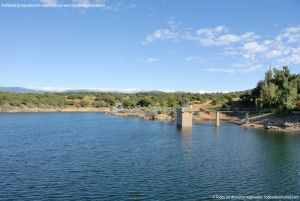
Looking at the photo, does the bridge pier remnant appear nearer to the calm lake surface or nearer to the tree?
A: the tree

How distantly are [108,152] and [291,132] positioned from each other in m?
66.6

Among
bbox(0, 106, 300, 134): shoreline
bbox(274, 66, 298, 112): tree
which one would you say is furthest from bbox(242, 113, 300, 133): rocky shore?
bbox(274, 66, 298, 112): tree

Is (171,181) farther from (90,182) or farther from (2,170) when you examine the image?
(2,170)

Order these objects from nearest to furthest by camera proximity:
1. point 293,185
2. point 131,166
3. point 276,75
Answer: point 293,185, point 131,166, point 276,75

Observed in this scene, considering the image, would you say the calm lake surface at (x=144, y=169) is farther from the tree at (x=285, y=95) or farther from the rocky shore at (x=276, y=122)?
the tree at (x=285, y=95)

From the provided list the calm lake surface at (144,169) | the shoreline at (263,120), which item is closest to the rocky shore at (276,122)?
the shoreline at (263,120)

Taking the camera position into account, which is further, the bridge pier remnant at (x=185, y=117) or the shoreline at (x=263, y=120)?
the bridge pier remnant at (x=185, y=117)

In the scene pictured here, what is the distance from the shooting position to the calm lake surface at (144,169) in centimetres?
4172

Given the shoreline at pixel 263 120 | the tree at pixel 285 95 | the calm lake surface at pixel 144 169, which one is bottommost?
the calm lake surface at pixel 144 169

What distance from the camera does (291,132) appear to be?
363ft

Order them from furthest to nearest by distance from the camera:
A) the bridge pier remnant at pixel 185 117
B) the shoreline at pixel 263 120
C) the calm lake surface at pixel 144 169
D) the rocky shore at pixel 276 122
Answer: the bridge pier remnant at pixel 185 117 → the shoreline at pixel 263 120 → the rocky shore at pixel 276 122 → the calm lake surface at pixel 144 169

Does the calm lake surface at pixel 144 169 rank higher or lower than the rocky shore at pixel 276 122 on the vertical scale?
lower

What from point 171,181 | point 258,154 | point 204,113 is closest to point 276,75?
point 204,113

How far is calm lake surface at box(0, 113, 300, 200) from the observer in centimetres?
4172
